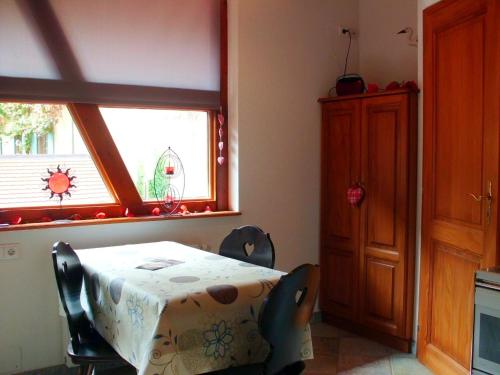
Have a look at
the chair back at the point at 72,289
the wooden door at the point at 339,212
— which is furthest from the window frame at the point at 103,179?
the wooden door at the point at 339,212

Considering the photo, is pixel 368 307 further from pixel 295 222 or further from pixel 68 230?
pixel 68 230

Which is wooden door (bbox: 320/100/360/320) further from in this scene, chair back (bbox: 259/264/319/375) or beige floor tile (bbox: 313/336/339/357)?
chair back (bbox: 259/264/319/375)

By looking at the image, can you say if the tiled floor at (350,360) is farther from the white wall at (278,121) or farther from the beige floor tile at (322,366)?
the white wall at (278,121)

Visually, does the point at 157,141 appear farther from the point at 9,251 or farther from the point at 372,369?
the point at 372,369

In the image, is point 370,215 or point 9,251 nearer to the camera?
point 9,251

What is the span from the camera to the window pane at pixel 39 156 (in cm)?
310

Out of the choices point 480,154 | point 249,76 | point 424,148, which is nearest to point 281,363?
point 480,154

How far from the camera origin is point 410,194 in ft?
11.3

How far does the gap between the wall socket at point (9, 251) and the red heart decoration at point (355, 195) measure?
2.21 meters

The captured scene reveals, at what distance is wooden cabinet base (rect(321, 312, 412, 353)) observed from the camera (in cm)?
348

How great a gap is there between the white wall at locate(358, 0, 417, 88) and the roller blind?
1.24 m

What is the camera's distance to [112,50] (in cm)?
332

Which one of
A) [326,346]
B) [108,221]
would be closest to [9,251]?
[108,221]

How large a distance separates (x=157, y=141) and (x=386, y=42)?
1.91 metres
